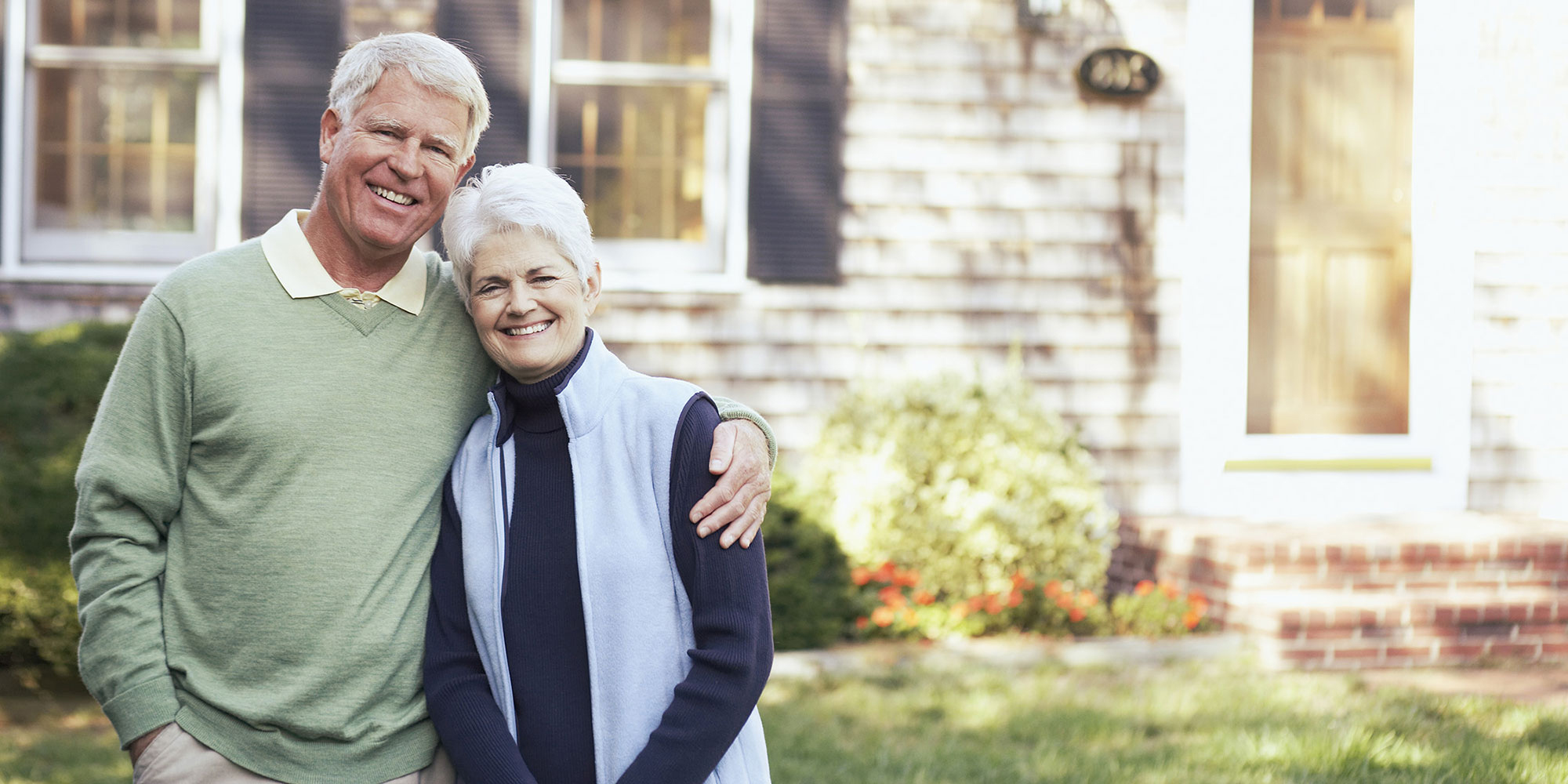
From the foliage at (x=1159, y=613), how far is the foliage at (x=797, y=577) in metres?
1.18

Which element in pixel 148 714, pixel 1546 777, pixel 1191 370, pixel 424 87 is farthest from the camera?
pixel 1191 370

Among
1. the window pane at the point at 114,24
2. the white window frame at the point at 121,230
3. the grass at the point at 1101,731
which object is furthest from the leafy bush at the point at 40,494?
the window pane at the point at 114,24

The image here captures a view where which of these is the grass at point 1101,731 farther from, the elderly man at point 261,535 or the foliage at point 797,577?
the elderly man at point 261,535

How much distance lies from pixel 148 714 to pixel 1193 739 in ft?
9.83

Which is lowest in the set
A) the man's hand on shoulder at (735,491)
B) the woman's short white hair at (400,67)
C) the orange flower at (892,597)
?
the orange flower at (892,597)

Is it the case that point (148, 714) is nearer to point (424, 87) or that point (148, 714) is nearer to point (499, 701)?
point (499, 701)

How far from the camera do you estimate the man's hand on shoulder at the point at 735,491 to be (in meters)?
1.70

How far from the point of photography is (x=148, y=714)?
5.50 feet

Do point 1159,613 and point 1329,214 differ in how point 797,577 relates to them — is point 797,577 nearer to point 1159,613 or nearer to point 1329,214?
point 1159,613

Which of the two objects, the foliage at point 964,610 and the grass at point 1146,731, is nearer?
the grass at point 1146,731

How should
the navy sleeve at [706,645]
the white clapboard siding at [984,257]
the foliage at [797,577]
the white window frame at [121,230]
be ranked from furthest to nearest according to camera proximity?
the white clapboard siding at [984,257]
the white window frame at [121,230]
the foliage at [797,577]
the navy sleeve at [706,645]

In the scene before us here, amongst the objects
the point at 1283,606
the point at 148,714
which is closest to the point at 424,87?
the point at 148,714

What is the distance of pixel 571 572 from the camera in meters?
1.71

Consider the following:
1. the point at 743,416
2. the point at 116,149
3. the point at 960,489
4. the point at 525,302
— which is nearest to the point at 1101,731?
the point at 960,489
